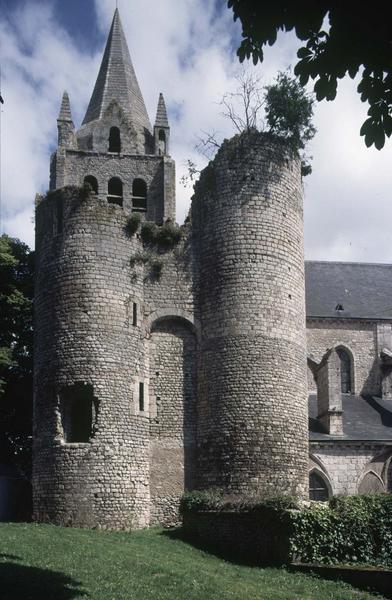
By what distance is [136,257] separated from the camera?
22.5 metres

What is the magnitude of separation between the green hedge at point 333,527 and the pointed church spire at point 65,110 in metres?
17.6

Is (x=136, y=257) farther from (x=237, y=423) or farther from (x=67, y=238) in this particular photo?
(x=237, y=423)

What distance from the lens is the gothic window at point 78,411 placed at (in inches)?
818

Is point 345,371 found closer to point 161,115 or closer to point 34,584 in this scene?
point 161,115

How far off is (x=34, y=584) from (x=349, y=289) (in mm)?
24448

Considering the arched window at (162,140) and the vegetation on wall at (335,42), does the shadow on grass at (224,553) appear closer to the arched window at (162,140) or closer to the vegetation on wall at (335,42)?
the vegetation on wall at (335,42)

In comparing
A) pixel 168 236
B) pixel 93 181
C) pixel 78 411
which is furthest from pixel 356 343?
pixel 78 411

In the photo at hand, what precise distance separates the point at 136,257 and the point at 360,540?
34.6 feet

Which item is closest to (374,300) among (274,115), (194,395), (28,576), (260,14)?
(274,115)

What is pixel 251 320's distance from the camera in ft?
70.9

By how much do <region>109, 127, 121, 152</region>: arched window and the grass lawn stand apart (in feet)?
52.6

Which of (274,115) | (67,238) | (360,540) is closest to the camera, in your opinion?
(360,540)

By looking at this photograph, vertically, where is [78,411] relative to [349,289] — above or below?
below

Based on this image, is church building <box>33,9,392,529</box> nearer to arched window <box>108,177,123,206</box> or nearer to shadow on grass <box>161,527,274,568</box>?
shadow on grass <box>161,527,274,568</box>
